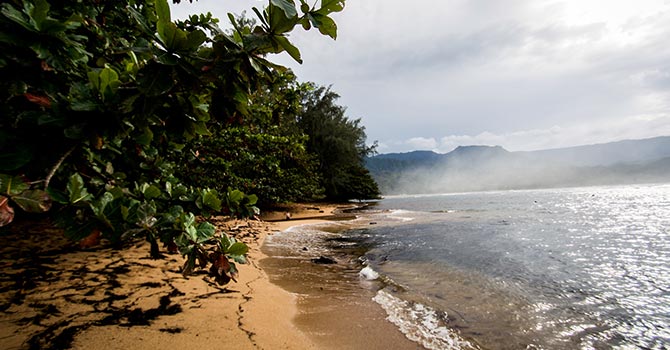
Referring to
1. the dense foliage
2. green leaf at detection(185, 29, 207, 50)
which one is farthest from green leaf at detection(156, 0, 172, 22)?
green leaf at detection(185, 29, 207, 50)

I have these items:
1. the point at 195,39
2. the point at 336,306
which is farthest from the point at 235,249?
the point at 336,306

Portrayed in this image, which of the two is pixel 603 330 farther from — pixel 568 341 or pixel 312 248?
pixel 312 248

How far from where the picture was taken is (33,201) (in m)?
1.35

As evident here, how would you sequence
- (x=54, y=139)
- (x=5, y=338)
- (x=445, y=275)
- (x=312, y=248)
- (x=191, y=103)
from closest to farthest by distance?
(x=54, y=139) → (x=191, y=103) → (x=5, y=338) → (x=445, y=275) → (x=312, y=248)

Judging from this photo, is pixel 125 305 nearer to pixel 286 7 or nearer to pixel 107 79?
pixel 107 79

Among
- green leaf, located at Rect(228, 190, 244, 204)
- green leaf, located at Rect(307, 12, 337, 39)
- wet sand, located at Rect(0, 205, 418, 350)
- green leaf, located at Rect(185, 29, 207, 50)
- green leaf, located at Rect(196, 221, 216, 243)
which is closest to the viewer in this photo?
green leaf, located at Rect(185, 29, 207, 50)

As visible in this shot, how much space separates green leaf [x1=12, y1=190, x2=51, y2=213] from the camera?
4.33 ft

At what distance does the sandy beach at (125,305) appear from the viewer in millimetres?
2428

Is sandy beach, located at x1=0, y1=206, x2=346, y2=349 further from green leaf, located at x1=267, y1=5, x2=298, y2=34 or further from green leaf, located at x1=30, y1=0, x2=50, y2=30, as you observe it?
green leaf, located at x1=267, y1=5, x2=298, y2=34

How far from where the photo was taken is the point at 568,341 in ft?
11.3

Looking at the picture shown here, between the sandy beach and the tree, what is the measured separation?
3062cm

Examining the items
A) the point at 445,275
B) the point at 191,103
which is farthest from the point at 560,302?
the point at 191,103

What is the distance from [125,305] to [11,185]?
2227 mm

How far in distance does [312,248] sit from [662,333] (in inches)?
266
